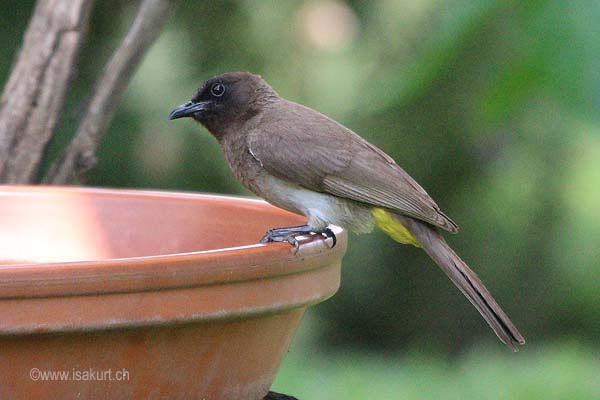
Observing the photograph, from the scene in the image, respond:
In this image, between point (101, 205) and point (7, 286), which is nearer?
point (7, 286)

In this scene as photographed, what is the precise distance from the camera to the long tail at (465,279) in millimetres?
2441

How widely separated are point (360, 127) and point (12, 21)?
1650 mm

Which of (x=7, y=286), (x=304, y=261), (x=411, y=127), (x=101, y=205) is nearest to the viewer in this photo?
(x=7, y=286)

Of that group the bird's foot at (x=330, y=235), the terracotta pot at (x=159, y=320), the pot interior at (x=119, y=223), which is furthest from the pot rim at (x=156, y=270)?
the pot interior at (x=119, y=223)

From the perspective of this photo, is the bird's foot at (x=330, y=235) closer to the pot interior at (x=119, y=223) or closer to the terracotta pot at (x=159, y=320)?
the terracotta pot at (x=159, y=320)

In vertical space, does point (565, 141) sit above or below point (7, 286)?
below

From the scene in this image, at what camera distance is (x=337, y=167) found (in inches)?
110

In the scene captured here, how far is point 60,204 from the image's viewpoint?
8.05 feet

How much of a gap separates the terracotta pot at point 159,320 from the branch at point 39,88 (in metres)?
1.10

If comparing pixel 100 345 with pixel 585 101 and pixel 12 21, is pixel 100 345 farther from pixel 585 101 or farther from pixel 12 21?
pixel 12 21

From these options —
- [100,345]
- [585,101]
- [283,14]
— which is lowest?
[283,14]

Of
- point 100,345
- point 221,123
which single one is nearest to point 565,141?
point 221,123

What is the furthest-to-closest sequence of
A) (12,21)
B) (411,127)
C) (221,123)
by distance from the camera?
(411,127)
(12,21)
(221,123)

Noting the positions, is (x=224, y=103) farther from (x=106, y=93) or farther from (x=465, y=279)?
(x=465, y=279)
